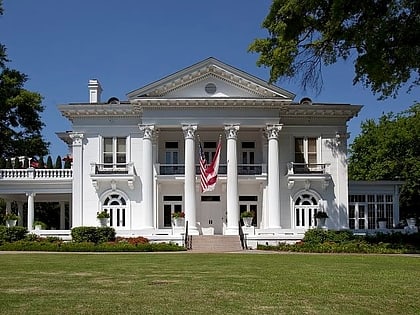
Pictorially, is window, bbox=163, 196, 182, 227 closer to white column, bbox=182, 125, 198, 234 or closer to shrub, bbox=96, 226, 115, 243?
white column, bbox=182, 125, 198, 234

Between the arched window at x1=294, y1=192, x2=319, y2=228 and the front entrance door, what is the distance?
460 cm

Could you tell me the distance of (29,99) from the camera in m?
47.1

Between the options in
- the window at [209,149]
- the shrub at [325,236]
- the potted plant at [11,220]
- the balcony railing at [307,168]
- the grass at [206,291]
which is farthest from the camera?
the window at [209,149]

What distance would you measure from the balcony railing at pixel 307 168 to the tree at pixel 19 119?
21184 millimetres

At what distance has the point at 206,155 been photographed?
3909 centimetres

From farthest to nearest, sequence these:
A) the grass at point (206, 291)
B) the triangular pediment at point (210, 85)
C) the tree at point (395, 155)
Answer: the tree at point (395, 155)
the triangular pediment at point (210, 85)
the grass at point (206, 291)

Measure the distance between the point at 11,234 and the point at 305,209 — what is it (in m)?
17.2

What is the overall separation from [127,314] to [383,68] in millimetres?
9024

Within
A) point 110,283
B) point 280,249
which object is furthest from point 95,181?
point 110,283

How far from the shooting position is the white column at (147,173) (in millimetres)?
36125

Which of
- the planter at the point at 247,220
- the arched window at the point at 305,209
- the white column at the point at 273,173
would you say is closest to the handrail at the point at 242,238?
the planter at the point at 247,220

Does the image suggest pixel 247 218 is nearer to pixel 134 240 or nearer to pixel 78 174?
pixel 134 240

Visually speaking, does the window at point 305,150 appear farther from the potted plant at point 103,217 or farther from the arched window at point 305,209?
the potted plant at point 103,217

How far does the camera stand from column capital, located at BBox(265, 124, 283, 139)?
36188 millimetres
